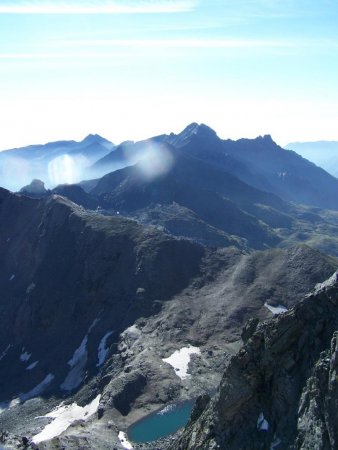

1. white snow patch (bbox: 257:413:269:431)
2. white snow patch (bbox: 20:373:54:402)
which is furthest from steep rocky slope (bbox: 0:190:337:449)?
white snow patch (bbox: 257:413:269:431)

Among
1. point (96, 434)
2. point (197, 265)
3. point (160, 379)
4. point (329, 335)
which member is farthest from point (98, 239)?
point (329, 335)

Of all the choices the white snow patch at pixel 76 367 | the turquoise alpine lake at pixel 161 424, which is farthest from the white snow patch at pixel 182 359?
the white snow patch at pixel 76 367

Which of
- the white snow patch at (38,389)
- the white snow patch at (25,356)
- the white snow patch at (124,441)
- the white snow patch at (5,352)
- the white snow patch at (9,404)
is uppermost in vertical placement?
the white snow patch at (5,352)

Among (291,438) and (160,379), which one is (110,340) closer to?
(160,379)

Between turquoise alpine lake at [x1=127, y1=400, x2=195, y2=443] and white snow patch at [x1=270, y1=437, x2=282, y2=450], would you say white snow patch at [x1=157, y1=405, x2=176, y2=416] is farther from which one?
white snow patch at [x1=270, y1=437, x2=282, y2=450]

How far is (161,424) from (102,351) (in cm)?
3919

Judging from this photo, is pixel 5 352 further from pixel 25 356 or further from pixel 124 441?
pixel 124 441

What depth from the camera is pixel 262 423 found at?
44188 mm

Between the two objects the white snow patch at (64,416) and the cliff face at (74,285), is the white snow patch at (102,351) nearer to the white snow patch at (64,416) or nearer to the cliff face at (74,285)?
the cliff face at (74,285)

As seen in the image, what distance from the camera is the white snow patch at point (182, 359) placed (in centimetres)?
10369

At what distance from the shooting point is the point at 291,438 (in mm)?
40562

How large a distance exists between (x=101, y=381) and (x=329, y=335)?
240 feet

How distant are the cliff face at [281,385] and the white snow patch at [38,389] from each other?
267 ft

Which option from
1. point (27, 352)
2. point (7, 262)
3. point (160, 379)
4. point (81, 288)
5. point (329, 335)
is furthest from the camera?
point (7, 262)
